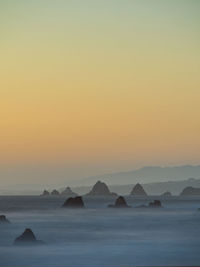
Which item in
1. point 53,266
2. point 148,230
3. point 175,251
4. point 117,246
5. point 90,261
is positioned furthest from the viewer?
point 148,230

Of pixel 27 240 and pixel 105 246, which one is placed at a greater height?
pixel 105 246

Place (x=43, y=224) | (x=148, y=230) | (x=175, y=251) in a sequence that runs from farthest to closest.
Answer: (x=43, y=224)
(x=148, y=230)
(x=175, y=251)

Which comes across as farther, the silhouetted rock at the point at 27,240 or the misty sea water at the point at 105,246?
the silhouetted rock at the point at 27,240

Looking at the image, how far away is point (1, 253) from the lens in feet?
253

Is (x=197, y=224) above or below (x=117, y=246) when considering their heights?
above

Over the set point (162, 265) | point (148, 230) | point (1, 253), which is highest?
point (148, 230)

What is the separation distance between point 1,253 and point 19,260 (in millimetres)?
9427

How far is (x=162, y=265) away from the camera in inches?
2635

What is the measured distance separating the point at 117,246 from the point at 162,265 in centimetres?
2532

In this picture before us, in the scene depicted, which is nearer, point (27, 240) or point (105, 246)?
point (27, 240)

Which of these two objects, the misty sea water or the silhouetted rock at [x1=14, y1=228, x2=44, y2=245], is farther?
the silhouetted rock at [x1=14, y1=228, x2=44, y2=245]

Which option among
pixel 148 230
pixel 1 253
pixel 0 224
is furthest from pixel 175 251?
pixel 0 224

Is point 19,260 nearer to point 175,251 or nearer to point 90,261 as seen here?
point 90,261

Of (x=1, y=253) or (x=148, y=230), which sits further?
(x=148, y=230)
